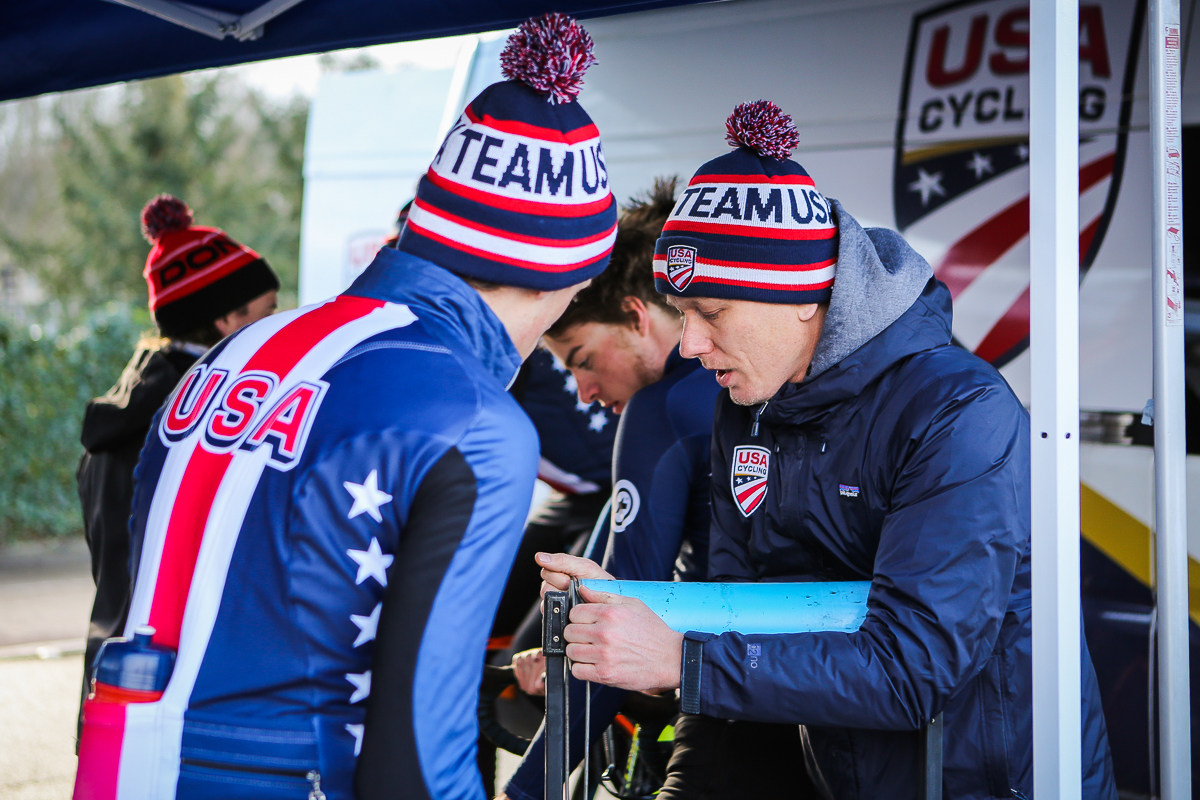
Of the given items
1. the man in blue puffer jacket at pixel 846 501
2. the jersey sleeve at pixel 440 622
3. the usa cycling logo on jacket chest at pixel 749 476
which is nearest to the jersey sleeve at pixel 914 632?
the man in blue puffer jacket at pixel 846 501

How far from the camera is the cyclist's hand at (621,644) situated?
4.79 feet

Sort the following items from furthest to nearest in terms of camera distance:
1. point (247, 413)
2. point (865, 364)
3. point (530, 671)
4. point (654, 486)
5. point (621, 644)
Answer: point (530, 671), point (654, 486), point (865, 364), point (621, 644), point (247, 413)

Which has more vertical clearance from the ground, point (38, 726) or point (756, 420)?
point (756, 420)

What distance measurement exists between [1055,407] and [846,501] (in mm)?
379

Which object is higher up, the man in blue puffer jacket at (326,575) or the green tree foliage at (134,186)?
the green tree foliage at (134,186)

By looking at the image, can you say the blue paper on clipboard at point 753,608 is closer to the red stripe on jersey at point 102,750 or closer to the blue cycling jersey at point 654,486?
the blue cycling jersey at point 654,486

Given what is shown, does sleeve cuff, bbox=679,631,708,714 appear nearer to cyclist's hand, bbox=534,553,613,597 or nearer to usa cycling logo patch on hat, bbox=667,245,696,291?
cyclist's hand, bbox=534,553,613,597

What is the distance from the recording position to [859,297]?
1697mm

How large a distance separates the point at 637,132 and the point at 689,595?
249 cm

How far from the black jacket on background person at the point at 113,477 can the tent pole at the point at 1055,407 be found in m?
2.03

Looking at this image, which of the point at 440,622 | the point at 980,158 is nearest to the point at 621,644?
the point at 440,622

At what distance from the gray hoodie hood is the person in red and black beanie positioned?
1531 millimetres

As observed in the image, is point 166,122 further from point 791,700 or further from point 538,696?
point 791,700

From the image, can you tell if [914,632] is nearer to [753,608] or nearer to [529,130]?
[753,608]
